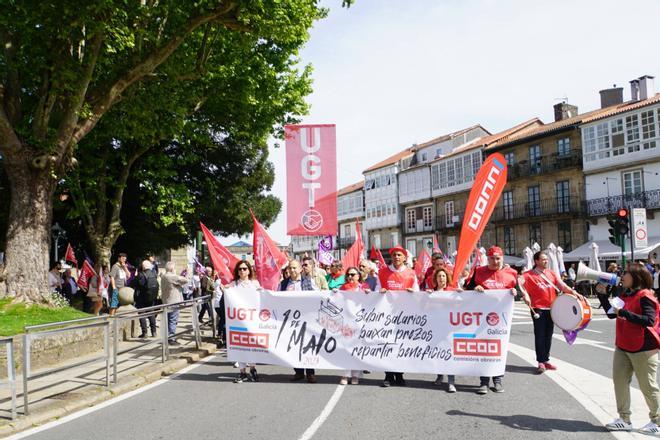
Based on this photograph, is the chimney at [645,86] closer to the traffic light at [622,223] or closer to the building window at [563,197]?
the building window at [563,197]

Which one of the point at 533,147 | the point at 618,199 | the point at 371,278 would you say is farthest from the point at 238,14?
the point at 533,147

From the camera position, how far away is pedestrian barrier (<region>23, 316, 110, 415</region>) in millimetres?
6404

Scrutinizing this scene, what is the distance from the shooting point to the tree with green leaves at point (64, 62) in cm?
1149

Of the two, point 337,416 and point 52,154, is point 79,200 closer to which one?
point 52,154

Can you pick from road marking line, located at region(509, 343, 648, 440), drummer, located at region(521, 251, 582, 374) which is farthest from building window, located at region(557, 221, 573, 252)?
drummer, located at region(521, 251, 582, 374)

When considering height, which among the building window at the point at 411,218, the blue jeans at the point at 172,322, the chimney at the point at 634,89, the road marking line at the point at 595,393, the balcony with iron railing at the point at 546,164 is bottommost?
the road marking line at the point at 595,393

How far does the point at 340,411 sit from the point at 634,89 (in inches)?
1568

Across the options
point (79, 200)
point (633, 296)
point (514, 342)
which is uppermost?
point (79, 200)

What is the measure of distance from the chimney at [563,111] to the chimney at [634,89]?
7575mm

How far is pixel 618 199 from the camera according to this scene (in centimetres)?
3516

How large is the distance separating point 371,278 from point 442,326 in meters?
3.44

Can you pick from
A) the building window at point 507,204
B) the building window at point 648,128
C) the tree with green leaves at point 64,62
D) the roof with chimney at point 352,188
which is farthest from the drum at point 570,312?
the roof with chimney at point 352,188

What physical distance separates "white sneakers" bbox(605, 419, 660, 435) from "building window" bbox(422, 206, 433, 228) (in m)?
50.2

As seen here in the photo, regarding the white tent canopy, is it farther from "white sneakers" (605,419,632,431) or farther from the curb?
"white sneakers" (605,419,632,431)
